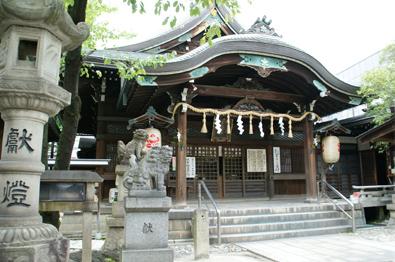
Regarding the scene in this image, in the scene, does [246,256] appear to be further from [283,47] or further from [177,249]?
[283,47]

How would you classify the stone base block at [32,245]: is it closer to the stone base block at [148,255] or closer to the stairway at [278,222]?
the stone base block at [148,255]

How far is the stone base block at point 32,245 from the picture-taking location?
358 cm

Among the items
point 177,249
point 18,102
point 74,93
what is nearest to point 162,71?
point 74,93

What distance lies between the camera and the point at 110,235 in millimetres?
8102

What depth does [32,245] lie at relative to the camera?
3.70m

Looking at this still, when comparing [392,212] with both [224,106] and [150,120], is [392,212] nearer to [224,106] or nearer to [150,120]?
[224,106]

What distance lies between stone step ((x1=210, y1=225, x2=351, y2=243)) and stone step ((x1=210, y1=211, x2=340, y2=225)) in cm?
54

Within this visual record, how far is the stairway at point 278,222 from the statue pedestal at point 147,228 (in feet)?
11.0

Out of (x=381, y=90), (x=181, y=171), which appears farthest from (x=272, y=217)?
(x=381, y=90)

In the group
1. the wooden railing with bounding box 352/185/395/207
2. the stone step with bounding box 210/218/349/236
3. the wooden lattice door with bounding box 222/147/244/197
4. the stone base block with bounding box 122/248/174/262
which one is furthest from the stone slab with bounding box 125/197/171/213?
the wooden railing with bounding box 352/185/395/207

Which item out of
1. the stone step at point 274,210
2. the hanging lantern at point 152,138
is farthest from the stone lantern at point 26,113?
the stone step at point 274,210

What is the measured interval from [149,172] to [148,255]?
150 centimetres

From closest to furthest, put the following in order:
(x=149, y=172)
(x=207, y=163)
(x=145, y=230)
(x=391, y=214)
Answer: (x=145, y=230) → (x=149, y=172) → (x=391, y=214) → (x=207, y=163)

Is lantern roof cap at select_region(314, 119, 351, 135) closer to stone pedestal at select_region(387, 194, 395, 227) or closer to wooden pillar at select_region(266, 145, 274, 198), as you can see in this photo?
wooden pillar at select_region(266, 145, 274, 198)
